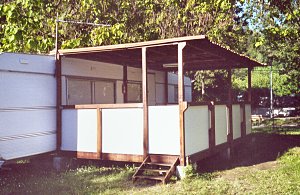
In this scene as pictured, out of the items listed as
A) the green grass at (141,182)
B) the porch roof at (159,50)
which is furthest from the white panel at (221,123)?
the porch roof at (159,50)

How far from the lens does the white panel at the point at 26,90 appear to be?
28.8 ft

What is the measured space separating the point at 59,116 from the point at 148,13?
9895 mm

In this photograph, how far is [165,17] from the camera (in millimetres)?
18469

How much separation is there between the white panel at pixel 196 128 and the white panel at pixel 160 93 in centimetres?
645

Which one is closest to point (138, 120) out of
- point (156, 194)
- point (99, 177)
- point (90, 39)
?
point (99, 177)

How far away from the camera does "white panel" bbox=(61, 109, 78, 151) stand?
32.8 ft

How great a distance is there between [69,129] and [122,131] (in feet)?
6.14

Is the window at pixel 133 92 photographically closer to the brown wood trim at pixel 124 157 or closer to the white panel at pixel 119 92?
the white panel at pixel 119 92

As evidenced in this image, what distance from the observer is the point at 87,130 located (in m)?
9.78

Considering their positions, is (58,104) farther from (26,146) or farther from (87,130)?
(26,146)

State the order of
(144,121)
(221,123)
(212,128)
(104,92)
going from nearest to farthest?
(144,121)
(212,128)
(221,123)
(104,92)

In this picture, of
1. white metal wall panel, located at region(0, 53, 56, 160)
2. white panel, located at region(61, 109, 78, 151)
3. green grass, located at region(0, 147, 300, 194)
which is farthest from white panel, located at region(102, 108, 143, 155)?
white metal wall panel, located at region(0, 53, 56, 160)

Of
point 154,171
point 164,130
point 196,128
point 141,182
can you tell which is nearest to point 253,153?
point 196,128

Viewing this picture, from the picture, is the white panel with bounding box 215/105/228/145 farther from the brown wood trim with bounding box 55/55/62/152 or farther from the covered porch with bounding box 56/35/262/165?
the brown wood trim with bounding box 55/55/62/152
